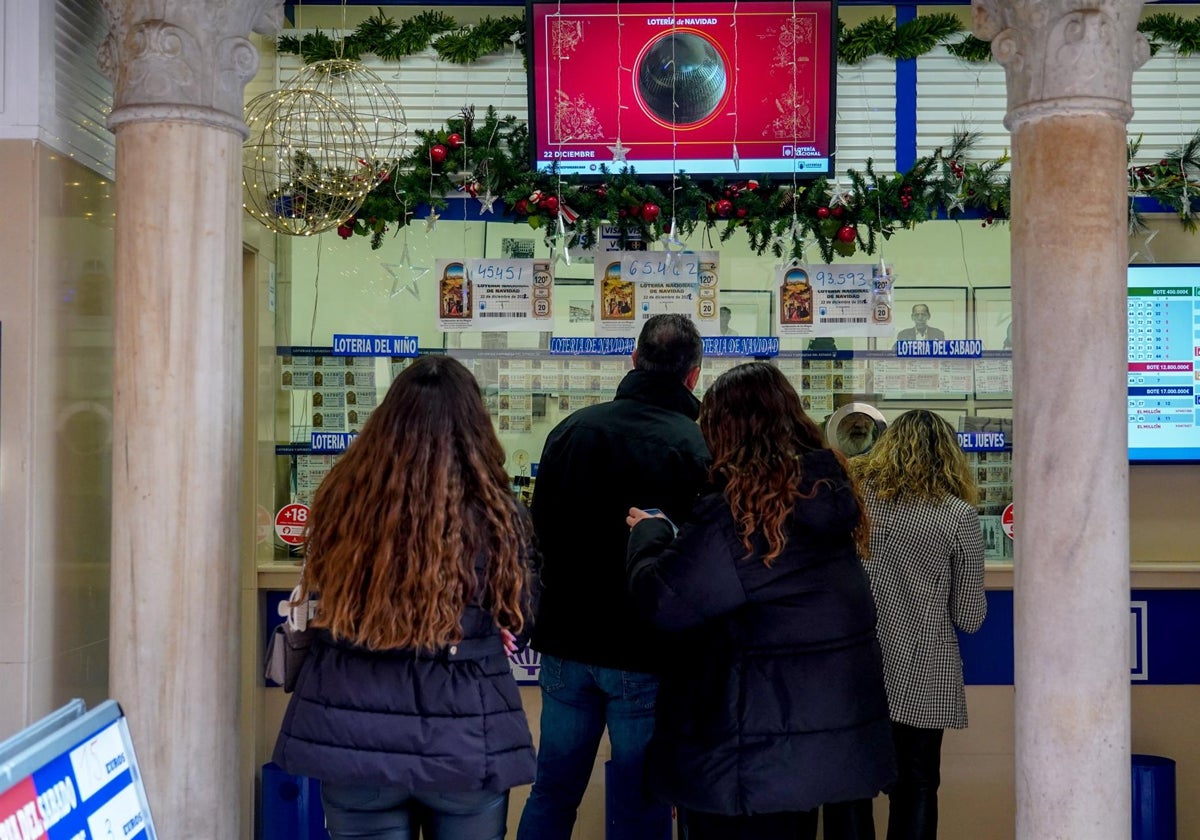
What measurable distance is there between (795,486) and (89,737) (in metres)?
1.67

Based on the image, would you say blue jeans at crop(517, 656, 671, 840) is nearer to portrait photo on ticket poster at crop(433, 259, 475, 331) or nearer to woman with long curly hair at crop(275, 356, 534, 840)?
woman with long curly hair at crop(275, 356, 534, 840)

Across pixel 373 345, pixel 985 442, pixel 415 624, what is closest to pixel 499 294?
pixel 373 345

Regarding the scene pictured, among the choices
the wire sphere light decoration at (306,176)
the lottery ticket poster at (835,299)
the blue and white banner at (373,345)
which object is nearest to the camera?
the wire sphere light decoration at (306,176)

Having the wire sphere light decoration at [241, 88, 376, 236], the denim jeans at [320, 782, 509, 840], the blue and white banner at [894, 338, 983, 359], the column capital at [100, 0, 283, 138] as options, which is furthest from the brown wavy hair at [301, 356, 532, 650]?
the blue and white banner at [894, 338, 983, 359]

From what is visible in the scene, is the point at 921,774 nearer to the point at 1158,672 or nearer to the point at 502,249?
the point at 1158,672

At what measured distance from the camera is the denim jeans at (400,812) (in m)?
2.90

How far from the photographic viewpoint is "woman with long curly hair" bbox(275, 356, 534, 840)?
2.83 metres

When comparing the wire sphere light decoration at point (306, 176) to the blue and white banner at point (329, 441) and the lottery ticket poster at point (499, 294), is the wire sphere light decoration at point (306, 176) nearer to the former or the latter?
the lottery ticket poster at point (499, 294)

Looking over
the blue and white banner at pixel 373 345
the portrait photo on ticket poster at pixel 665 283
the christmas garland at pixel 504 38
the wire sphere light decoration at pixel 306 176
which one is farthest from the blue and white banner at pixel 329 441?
the christmas garland at pixel 504 38

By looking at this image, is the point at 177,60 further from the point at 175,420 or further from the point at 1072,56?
the point at 1072,56

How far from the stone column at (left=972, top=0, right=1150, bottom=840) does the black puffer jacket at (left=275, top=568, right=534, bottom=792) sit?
5.22ft

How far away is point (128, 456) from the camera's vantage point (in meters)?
3.72

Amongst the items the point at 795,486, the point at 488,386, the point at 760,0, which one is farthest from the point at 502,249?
the point at 795,486

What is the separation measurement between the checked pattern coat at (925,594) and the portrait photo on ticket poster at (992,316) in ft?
5.16
